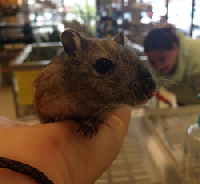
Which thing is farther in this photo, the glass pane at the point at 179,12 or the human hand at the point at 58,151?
the glass pane at the point at 179,12

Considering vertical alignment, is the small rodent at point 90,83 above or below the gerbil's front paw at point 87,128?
above

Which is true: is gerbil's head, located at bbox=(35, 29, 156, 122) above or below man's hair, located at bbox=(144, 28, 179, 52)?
below

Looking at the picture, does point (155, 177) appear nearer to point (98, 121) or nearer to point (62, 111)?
point (98, 121)

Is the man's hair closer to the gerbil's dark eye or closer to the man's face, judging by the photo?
the man's face

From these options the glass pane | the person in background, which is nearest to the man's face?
the person in background

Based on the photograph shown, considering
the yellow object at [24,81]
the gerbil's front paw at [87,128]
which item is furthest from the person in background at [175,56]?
the yellow object at [24,81]

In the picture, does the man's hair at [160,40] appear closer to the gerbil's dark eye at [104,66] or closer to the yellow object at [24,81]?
the gerbil's dark eye at [104,66]

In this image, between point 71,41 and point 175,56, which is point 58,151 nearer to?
point 71,41
